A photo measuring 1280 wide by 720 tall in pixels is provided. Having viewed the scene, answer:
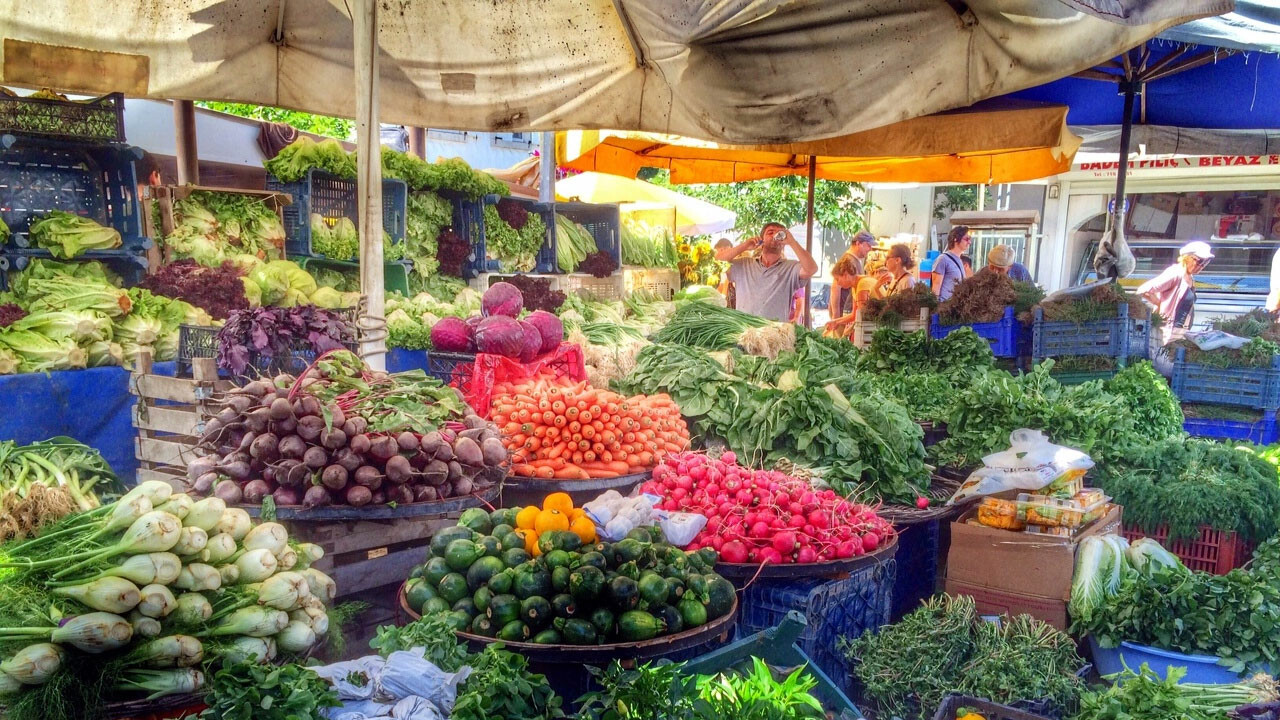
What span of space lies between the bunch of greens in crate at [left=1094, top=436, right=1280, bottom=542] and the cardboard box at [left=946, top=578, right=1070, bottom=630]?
1.20m

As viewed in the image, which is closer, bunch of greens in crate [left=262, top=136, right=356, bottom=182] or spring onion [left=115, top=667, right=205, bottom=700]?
spring onion [left=115, top=667, right=205, bottom=700]

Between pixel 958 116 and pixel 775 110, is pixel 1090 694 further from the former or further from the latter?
pixel 958 116

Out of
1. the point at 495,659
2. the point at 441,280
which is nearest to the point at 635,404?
the point at 495,659

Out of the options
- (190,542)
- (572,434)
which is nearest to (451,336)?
(572,434)

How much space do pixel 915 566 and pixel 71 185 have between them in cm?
568

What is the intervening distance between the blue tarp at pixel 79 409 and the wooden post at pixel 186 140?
131 inches

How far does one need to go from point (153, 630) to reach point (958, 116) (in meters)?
6.88

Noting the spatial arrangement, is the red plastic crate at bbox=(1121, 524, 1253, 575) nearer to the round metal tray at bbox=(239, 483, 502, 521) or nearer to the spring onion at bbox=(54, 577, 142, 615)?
the round metal tray at bbox=(239, 483, 502, 521)

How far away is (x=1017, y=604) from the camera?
4.12 metres

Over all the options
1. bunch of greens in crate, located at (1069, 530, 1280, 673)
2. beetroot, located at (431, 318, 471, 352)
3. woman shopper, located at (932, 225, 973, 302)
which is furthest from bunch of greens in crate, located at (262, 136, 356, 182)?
woman shopper, located at (932, 225, 973, 302)

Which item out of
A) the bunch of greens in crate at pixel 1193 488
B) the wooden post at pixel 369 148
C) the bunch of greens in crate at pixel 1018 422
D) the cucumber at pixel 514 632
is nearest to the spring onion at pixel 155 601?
the cucumber at pixel 514 632

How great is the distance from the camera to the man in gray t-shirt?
29.1ft

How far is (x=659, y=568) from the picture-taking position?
2.82 m

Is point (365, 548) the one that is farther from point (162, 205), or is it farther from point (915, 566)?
point (162, 205)
